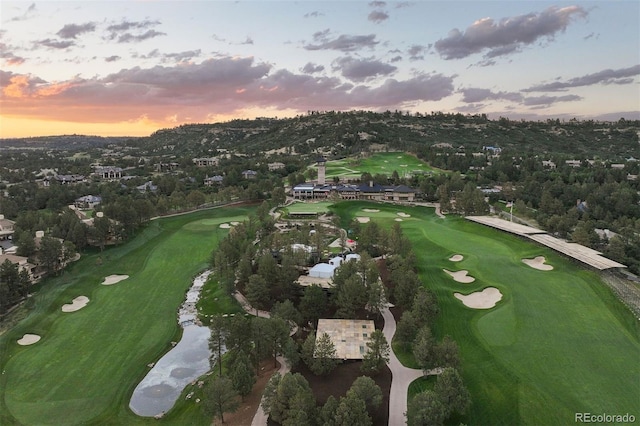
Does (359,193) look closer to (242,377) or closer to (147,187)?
(147,187)

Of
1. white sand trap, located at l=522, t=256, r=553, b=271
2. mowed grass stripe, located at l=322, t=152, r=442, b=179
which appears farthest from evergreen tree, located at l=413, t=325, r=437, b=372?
mowed grass stripe, located at l=322, t=152, r=442, b=179

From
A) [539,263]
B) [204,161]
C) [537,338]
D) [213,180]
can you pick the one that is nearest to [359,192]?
[213,180]

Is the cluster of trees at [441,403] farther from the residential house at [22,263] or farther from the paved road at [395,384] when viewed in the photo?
the residential house at [22,263]

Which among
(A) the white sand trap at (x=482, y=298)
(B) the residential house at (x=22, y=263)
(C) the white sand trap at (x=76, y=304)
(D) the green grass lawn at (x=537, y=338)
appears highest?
(B) the residential house at (x=22, y=263)

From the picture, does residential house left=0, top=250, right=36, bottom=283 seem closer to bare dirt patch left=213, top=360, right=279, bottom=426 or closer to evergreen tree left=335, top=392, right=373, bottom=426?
bare dirt patch left=213, top=360, right=279, bottom=426

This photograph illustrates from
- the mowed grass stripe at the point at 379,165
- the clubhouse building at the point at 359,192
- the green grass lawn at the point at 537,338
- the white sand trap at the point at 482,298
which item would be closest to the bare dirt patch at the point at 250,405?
the green grass lawn at the point at 537,338

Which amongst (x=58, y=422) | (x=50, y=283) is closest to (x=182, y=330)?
(x=58, y=422)

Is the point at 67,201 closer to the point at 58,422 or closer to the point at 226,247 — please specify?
the point at 226,247
